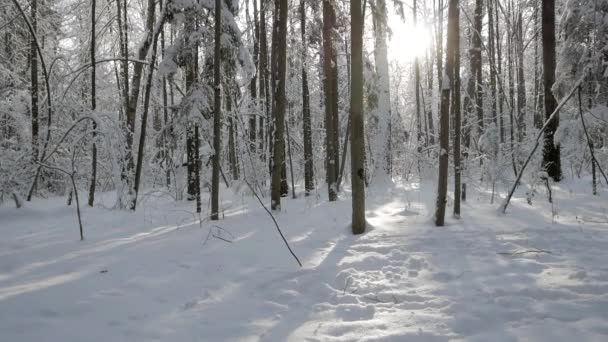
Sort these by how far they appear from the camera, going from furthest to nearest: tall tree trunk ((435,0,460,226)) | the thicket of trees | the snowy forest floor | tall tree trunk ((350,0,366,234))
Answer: the thicket of trees
tall tree trunk ((435,0,460,226))
tall tree trunk ((350,0,366,234))
the snowy forest floor

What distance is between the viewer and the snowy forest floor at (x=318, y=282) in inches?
138

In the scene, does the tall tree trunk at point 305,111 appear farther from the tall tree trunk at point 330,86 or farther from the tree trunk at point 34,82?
the tree trunk at point 34,82

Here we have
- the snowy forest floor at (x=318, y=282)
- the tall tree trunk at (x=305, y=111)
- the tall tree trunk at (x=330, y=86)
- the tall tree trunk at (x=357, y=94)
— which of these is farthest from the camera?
the tall tree trunk at (x=305, y=111)

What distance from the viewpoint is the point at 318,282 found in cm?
479

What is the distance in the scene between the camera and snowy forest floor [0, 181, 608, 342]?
3518 mm

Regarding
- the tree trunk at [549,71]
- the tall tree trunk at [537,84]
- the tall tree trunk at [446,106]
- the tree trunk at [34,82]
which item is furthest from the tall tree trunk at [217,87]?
the tall tree trunk at [537,84]

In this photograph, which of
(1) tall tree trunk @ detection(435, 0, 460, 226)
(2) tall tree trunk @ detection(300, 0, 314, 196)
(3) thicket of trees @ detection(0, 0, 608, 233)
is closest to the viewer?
(1) tall tree trunk @ detection(435, 0, 460, 226)

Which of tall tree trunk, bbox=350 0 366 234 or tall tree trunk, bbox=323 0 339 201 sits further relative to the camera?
tall tree trunk, bbox=323 0 339 201

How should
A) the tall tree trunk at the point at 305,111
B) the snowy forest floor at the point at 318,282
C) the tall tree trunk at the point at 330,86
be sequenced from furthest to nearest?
the tall tree trunk at the point at 305,111
the tall tree trunk at the point at 330,86
the snowy forest floor at the point at 318,282

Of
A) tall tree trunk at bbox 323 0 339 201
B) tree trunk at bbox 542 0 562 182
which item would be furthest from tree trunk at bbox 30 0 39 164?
tree trunk at bbox 542 0 562 182

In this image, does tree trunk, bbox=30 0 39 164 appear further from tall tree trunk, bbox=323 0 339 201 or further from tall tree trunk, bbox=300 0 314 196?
tall tree trunk, bbox=323 0 339 201

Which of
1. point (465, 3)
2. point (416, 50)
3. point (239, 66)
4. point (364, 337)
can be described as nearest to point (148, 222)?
point (239, 66)

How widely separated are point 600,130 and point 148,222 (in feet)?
41.5

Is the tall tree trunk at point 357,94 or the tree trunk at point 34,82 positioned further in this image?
the tree trunk at point 34,82
